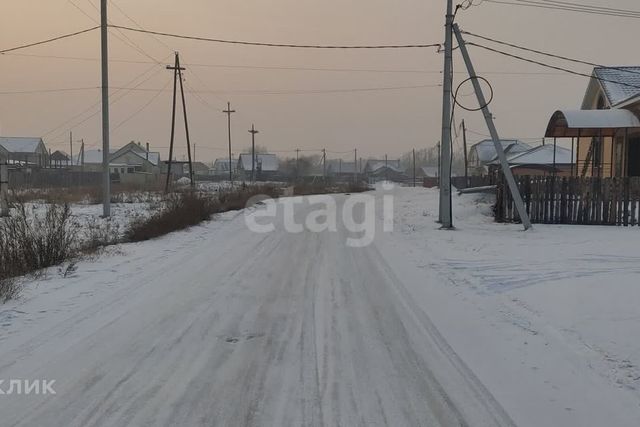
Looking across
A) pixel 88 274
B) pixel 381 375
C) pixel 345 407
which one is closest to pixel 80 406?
pixel 345 407

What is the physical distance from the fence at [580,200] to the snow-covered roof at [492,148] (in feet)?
152

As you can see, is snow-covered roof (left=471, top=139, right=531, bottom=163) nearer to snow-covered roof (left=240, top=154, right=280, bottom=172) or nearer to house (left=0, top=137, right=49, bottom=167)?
snow-covered roof (left=240, top=154, right=280, bottom=172)

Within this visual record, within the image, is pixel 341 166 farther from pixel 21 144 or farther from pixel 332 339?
pixel 332 339

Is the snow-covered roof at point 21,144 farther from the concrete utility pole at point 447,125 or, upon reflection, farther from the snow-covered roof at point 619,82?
the concrete utility pole at point 447,125

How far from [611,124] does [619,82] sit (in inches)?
256

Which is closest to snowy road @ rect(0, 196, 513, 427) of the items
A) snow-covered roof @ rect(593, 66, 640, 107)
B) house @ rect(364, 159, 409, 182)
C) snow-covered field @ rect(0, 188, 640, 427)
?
snow-covered field @ rect(0, 188, 640, 427)

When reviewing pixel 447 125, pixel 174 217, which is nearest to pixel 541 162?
pixel 447 125

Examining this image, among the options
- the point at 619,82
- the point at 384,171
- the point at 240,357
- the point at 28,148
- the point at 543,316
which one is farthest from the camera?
the point at 384,171

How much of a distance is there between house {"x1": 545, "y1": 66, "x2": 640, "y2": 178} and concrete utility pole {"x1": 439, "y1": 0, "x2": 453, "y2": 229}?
240 inches

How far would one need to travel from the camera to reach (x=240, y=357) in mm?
5035

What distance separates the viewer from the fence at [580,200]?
15.7 metres

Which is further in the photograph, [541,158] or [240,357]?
[541,158]

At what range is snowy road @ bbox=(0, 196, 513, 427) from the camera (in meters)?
3.90

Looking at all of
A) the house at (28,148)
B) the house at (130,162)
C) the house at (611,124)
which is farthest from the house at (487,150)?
the house at (28,148)
